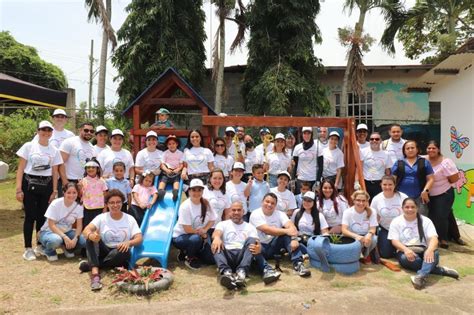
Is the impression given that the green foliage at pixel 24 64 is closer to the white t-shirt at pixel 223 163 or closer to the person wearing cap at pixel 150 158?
the person wearing cap at pixel 150 158

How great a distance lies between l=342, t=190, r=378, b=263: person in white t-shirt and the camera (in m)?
5.61

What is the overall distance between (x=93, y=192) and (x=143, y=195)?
35.3 inches

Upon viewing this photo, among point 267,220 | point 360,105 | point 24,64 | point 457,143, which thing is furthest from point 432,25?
point 24,64

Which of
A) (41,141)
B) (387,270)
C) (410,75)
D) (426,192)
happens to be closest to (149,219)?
(41,141)

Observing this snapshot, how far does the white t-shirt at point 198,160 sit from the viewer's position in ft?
21.6

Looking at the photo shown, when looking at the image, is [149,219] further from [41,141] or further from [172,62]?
[172,62]

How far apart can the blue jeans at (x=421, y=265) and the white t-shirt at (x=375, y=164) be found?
1.59 m

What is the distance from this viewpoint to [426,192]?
6.30m

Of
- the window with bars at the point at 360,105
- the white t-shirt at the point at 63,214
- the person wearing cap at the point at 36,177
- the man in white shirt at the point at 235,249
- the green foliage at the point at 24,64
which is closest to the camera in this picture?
the man in white shirt at the point at 235,249

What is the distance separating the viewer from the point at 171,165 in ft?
22.4

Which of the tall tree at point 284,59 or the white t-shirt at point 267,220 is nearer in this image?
the white t-shirt at point 267,220

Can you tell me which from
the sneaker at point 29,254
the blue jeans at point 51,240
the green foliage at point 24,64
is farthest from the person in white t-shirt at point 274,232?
the green foliage at point 24,64

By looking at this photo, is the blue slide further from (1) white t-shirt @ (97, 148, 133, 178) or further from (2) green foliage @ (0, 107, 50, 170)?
(2) green foliage @ (0, 107, 50, 170)

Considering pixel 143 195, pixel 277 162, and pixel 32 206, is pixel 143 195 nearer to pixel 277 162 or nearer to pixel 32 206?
pixel 32 206
